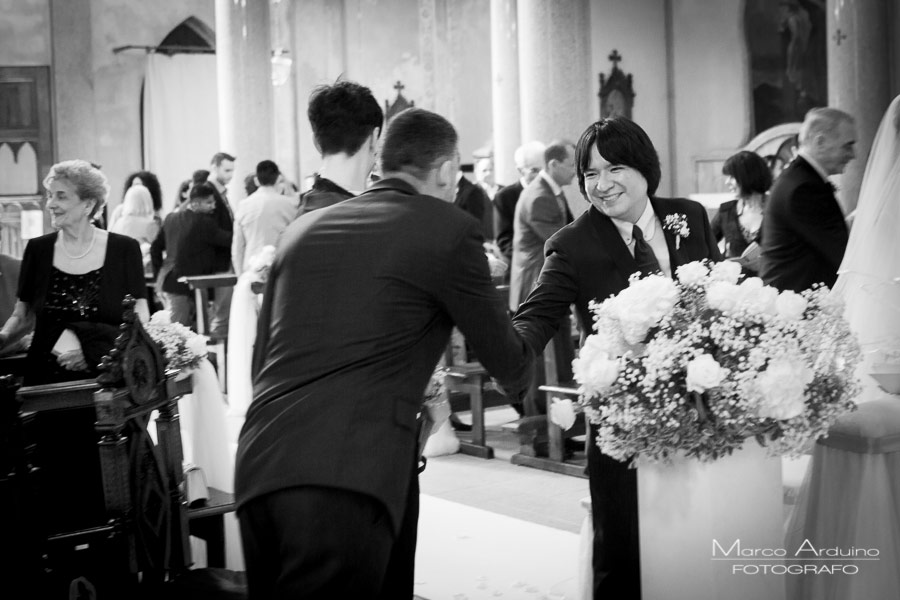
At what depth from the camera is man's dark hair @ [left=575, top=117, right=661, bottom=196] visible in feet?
10.0

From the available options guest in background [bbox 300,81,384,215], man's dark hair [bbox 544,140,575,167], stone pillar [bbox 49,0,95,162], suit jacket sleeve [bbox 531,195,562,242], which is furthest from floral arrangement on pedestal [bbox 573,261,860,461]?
stone pillar [bbox 49,0,95,162]

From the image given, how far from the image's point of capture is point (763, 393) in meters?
2.42

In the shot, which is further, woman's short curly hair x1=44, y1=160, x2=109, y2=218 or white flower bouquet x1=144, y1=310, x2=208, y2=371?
woman's short curly hair x1=44, y1=160, x2=109, y2=218

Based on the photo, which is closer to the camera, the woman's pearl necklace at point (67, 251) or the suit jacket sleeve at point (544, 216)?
the woman's pearl necklace at point (67, 251)

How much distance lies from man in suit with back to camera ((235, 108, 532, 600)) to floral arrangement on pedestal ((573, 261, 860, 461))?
0.33 metres

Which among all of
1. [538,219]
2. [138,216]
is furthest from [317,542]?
[138,216]

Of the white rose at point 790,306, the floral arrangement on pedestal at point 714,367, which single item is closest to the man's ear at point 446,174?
the floral arrangement on pedestal at point 714,367

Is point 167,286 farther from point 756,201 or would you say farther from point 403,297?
point 403,297

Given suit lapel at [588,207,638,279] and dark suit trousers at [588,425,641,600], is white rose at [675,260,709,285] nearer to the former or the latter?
suit lapel at [588,207,638,279]

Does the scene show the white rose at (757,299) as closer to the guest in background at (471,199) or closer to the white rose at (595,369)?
the white rose at (595,369)

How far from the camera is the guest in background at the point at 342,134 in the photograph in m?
3.24

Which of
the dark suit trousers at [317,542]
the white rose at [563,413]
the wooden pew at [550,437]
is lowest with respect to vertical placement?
the wooden pew at [550,437]

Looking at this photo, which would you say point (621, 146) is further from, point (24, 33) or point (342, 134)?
point (24, 33)

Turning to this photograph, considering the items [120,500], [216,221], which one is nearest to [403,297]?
[120,500]
